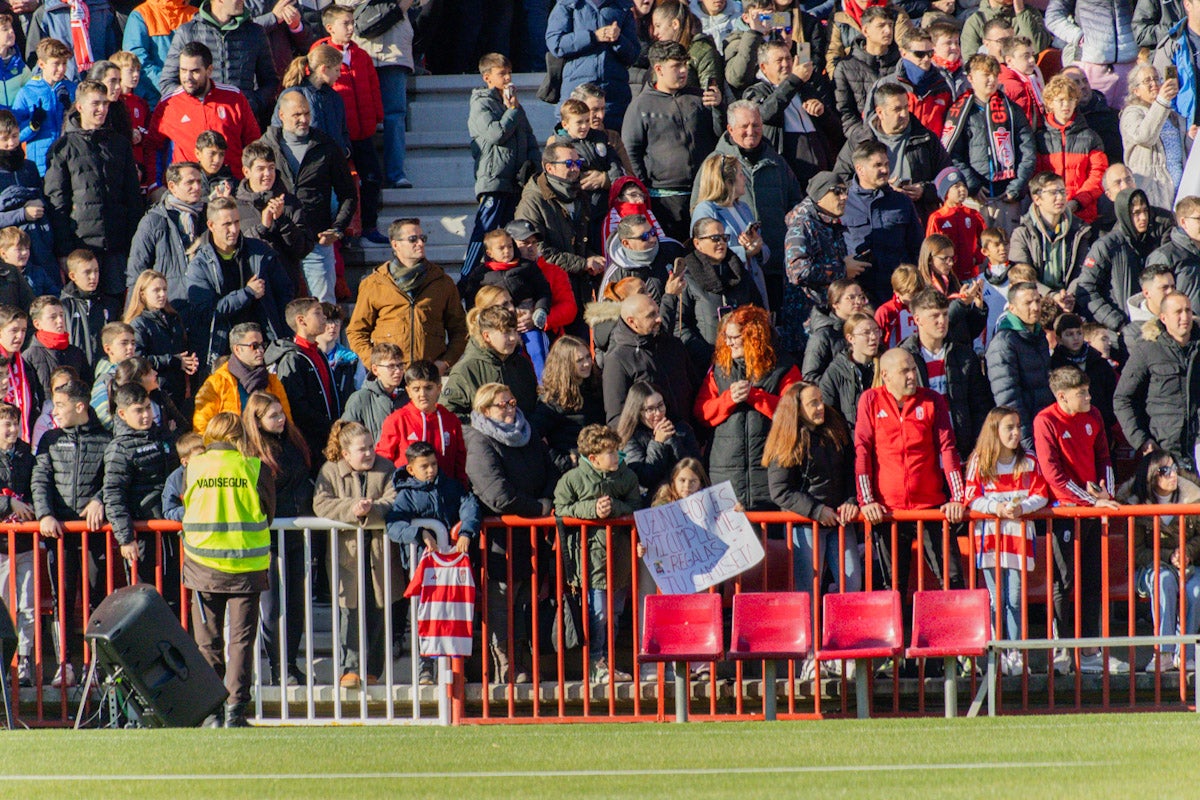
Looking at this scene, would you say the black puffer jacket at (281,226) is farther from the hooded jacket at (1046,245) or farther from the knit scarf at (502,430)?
the hooded jacket at (1046,245)

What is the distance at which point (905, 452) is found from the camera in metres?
11.3

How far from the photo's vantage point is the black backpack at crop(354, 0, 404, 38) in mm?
15492

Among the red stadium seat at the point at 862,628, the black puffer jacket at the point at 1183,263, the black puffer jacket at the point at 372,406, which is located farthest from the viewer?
the black puffer jacket at the point at 1183,263

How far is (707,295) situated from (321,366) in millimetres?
2618

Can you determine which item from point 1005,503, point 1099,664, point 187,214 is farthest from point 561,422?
point 1099,664

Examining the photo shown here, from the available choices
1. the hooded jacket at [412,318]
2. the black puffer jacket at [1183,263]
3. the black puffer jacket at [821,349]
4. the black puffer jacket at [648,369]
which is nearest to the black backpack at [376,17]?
the hooded jacket at [412,318]

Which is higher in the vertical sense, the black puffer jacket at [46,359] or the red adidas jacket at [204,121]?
the red adidas jacket at [204,121]

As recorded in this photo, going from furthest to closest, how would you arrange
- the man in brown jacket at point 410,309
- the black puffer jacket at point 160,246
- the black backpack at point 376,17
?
the black backpack at point 376,17 < the black puffer jacket at point 160,246 < the man in brown jacket at point 410,309

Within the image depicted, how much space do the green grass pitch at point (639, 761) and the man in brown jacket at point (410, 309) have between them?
361 centimetres

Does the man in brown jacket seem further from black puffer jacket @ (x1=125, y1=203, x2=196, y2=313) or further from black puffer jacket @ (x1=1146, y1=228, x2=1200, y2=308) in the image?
black puffer jacket @ (x1=1146, y1=228, x2=1200, y2=308)

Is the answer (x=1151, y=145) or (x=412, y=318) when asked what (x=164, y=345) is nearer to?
(x=412, y=318)

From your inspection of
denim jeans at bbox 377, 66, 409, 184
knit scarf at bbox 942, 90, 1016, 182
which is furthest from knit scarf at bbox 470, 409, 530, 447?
knit scarf at bbox 942, 90, 1016, 182

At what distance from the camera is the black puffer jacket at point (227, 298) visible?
12953 mm

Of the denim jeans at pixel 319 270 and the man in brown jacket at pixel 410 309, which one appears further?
the denim jeans at pixel 319 270
